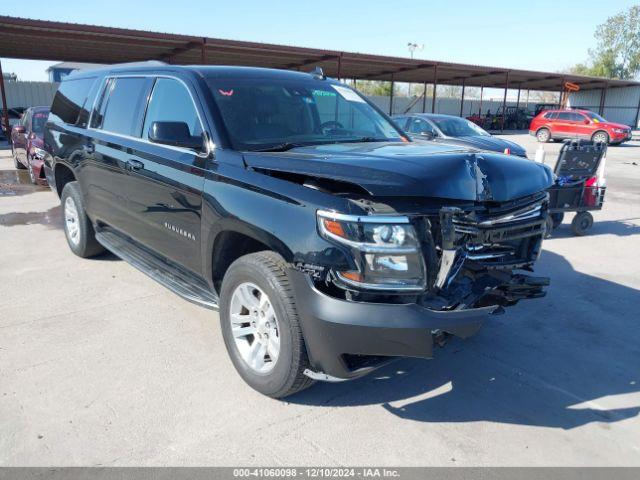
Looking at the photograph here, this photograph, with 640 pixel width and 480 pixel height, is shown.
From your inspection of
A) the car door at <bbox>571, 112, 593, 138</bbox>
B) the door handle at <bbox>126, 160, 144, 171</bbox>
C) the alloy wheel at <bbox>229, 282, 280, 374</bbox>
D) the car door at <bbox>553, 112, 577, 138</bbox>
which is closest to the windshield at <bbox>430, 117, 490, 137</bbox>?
the door handle at <bbox>126, 160, 144, 171</bbox>

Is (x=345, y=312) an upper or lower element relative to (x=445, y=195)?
lower

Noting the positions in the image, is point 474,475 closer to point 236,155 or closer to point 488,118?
point 236,155

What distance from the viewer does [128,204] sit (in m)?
4.54

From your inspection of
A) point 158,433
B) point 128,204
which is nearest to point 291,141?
point 128,204

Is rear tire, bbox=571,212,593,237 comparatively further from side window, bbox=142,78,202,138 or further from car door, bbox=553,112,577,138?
car door, bbox=553,112,577,138

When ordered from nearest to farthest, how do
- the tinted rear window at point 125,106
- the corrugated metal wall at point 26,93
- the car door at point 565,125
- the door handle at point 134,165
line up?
the door handle at point 134,165 → the tinted rear window at point 125,106 → the corrugated metal wall at point 26,93 → the car door at point 565,125

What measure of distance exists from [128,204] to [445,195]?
3020 mm

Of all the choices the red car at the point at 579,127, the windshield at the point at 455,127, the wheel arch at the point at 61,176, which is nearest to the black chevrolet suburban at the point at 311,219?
the wheel arch at the point at 61,176

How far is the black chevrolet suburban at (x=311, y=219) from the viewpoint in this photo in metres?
2.57

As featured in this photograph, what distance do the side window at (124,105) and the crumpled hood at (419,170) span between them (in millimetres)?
1705

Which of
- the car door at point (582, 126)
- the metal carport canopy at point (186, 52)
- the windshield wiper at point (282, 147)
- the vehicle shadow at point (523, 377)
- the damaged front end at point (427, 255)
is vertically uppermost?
the metal carport canopy at point (186, 52)

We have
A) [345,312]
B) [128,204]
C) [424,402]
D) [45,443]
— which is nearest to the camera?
[345,312]

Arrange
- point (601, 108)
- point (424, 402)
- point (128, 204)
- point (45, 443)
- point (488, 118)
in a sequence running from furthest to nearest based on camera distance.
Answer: point (601, 108)
point (488, 118)
point (128, 204)
point (424, 402)
point (45, 443)

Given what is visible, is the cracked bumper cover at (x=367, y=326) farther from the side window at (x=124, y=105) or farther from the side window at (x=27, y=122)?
the side window at (x=27, y=122)
